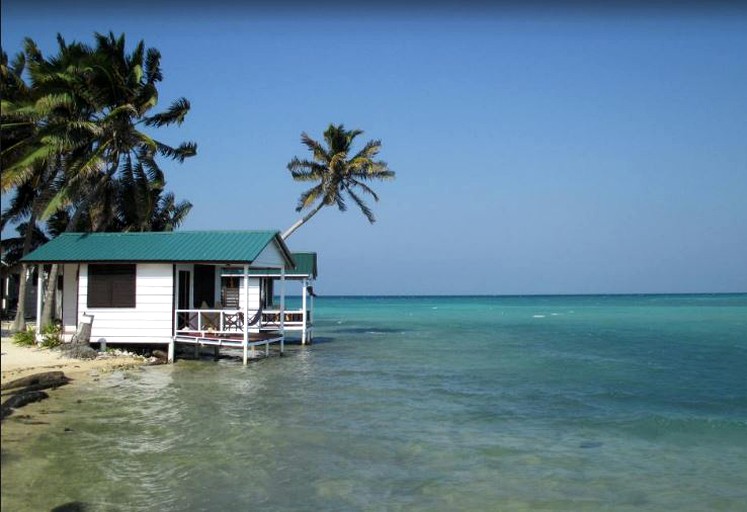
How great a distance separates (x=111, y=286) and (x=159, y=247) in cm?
193

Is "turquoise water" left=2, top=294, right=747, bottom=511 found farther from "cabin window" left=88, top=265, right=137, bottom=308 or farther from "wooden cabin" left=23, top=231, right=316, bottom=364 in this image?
"cabin window" left=88, top=265, right=137, bottom=308

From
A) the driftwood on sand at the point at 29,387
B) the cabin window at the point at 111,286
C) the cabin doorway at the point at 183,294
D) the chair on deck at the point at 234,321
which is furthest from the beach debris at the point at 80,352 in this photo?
the chair on deck at the point at 234,321

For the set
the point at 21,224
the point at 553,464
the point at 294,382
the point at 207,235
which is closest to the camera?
the point at 553,464

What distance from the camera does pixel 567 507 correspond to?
25.3 feet

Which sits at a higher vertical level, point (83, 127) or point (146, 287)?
point (83, 127)

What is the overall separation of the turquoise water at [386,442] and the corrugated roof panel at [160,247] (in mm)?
3547

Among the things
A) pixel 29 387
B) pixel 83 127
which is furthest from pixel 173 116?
pixel 29 387

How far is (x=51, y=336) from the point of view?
2066cm

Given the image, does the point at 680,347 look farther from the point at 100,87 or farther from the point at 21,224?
the point at 21,224

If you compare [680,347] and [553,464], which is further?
[680,347]

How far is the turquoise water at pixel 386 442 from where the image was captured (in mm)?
7934

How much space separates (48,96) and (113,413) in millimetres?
14676

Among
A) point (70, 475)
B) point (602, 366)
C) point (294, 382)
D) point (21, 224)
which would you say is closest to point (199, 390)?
point (294, 382)

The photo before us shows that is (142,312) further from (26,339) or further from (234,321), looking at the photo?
(26,339)
